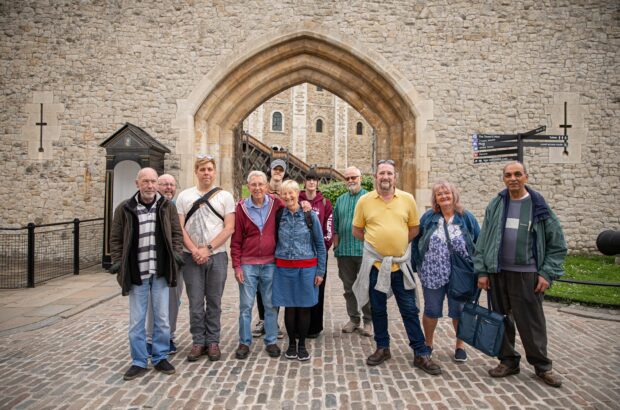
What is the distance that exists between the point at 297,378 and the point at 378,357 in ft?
2.48

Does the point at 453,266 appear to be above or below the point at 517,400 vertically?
above

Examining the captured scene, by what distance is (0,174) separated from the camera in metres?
8.51

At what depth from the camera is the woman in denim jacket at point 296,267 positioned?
343 centimetres

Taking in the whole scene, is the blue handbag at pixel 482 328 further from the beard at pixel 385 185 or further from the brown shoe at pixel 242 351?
the brown shoe at pixel 242 351

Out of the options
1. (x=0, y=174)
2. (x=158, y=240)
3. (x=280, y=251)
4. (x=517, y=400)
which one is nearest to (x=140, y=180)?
(x=158, y=240)

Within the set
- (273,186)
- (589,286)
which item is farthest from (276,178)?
(589,286)

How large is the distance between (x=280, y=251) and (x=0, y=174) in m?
8.43

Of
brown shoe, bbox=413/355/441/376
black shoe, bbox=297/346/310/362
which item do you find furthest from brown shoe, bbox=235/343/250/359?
brown shoe, bbox=413/355/441/376

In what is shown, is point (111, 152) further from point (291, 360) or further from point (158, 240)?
point (291, 360)

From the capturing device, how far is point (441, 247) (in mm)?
→ 3295

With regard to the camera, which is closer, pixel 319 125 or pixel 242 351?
pixel 242 351

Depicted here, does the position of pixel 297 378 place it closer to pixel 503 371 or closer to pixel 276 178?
pixel 503 371

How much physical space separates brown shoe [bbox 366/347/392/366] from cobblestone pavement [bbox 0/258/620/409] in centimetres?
5

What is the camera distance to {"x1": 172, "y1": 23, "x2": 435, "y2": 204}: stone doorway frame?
28.0 feet
